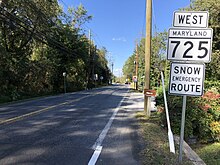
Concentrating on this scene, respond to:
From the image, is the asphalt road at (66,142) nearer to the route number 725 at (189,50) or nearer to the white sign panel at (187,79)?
the white sign panel at (187,79)

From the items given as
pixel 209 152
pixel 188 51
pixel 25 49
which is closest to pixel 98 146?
pixel 188 51

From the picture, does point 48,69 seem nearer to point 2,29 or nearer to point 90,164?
point 2,29

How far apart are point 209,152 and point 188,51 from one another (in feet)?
16.7

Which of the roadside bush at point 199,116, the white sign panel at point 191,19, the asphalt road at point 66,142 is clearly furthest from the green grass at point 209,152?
the white sign panel at point 191,19

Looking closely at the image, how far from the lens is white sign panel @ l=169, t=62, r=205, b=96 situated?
4.61 m

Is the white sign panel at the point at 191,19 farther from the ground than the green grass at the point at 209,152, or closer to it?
farther from the ground

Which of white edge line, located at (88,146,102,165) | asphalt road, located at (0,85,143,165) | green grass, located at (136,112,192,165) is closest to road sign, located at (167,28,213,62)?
green grass, located at (136,112,192,165)

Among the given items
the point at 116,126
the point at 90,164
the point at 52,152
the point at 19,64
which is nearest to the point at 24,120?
the point at 116,126

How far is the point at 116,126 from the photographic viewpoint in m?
9.06

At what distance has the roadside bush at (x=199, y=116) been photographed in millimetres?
8688

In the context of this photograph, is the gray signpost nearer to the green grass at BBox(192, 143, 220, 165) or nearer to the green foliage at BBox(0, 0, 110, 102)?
the green grass at BBox(192, 143, 220, 165)

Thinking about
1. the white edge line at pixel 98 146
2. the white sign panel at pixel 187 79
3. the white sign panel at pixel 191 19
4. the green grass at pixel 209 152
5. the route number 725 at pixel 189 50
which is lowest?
the green grass at pixel 209 152

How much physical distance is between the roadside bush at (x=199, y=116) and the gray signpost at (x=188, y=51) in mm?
4114

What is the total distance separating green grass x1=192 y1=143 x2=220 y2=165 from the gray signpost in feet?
11.9
